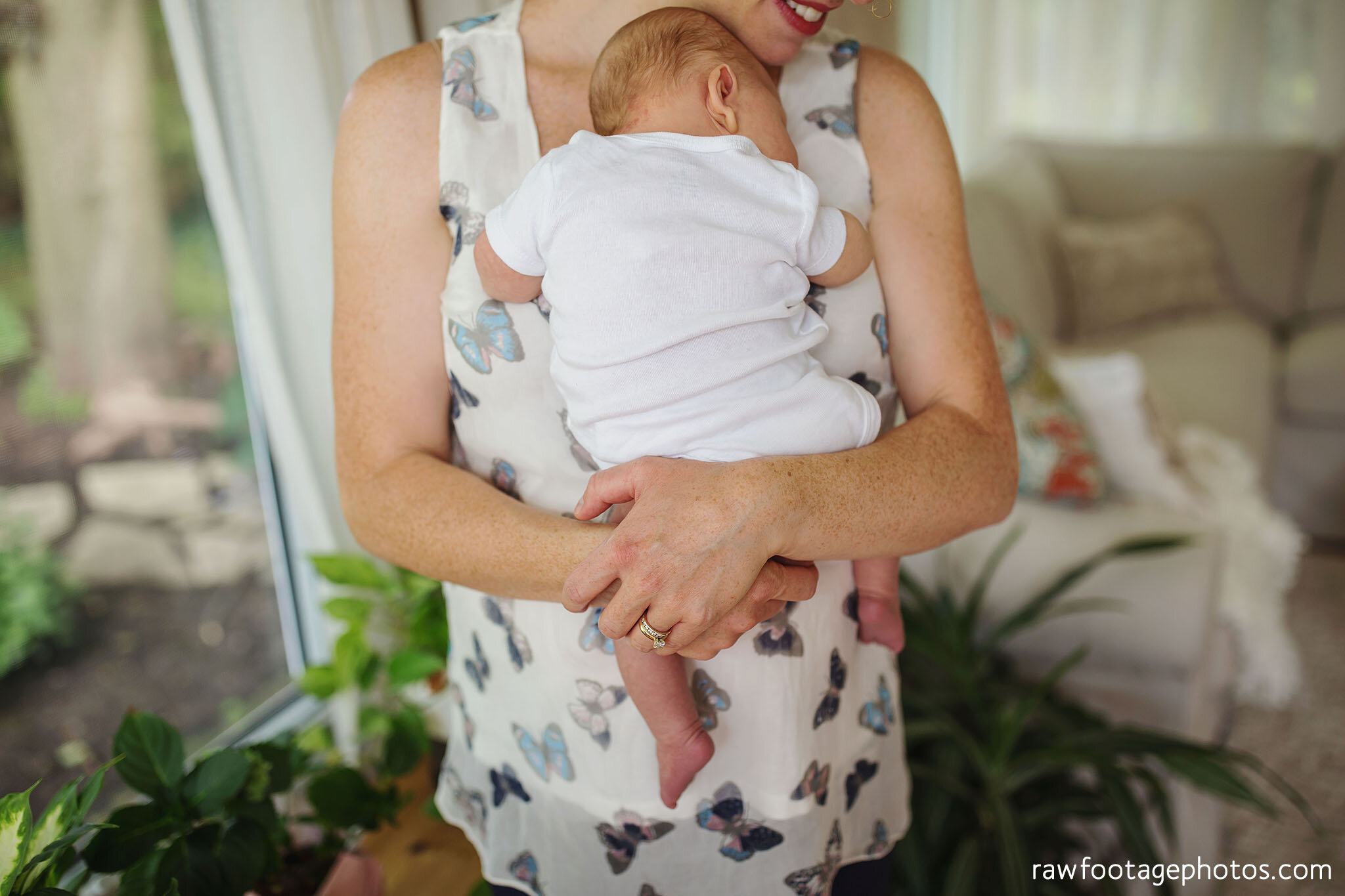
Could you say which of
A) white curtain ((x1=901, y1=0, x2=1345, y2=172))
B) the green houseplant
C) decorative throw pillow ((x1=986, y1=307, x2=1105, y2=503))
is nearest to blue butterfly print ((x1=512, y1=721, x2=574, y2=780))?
the green houseplant

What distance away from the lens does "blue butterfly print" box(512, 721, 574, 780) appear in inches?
34.3

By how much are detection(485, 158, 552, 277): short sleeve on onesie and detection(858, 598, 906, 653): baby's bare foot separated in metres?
0.47

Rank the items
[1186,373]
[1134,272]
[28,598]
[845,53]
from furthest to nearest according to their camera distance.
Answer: [1134,272] < [1186,373] < [28,598] < [845,53]

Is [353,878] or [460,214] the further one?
[353,878]

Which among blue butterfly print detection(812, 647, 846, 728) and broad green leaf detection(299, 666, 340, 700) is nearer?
blue butterfly print detection(812, 647, 846, 728)

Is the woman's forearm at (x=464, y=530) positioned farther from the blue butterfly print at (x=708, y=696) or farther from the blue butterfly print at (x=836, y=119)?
the blue butterfly print at (x=836, y=119)

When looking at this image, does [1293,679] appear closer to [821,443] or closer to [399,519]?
[821,443]

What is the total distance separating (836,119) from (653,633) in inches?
21.0

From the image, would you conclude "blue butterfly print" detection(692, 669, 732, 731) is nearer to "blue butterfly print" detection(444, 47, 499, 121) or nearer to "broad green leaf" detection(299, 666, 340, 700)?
"blue butterfly print" detection(444, 47, 499, 121)

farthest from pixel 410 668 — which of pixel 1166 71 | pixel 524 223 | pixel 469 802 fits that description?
pixel 1166 71

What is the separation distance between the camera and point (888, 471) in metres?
0.78

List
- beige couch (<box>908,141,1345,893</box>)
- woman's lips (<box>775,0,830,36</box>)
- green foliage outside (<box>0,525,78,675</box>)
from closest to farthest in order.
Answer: woman's lips (<box>775,0,830,36</box>)
green foliage outside (<box>0,525,78,675</box>)
beige couch (<box>908,141,1345,893</box>)

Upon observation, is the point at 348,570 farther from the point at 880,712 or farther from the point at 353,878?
the point at 880,712

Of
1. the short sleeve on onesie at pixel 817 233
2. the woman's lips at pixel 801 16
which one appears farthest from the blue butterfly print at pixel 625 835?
the woman's lips at pixel 801 16
